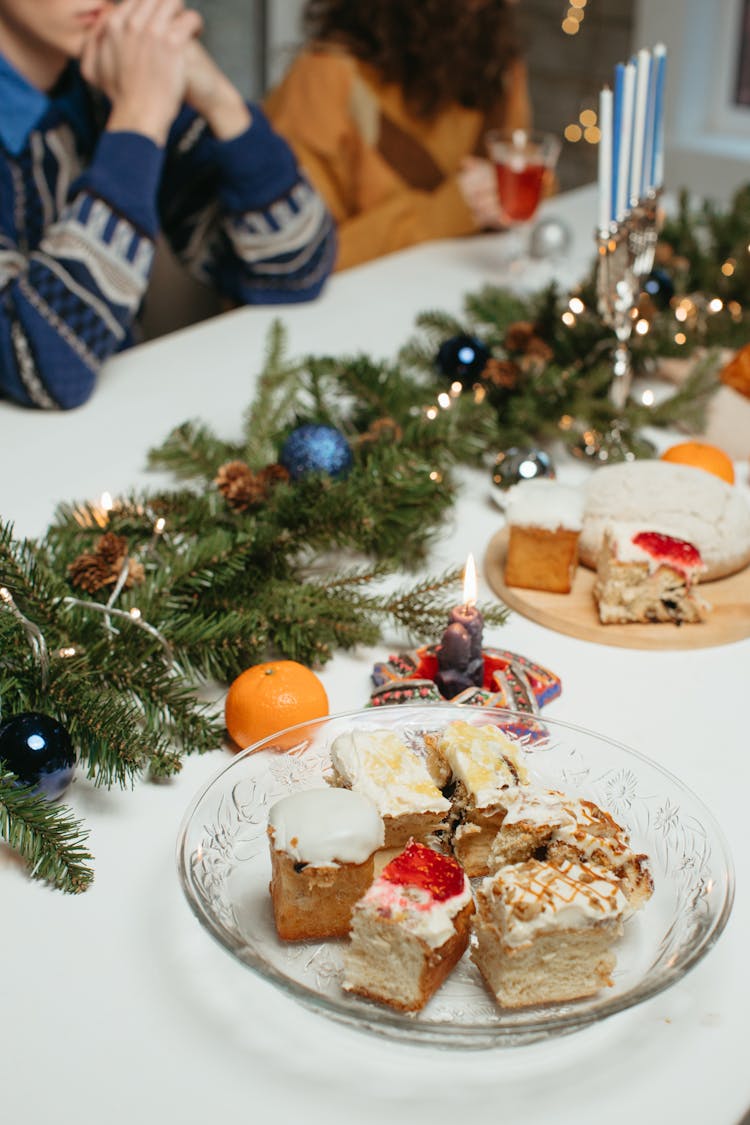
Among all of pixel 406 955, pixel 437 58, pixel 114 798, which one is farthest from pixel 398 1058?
pixel 437 58

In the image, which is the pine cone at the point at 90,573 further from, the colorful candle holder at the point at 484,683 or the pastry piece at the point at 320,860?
the pastry piece at the point at 320,860

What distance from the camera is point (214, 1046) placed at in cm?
62

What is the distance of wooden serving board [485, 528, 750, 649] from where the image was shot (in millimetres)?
982

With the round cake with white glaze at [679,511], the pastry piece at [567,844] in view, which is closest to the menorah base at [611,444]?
the round cake with white glaze at [679,511]

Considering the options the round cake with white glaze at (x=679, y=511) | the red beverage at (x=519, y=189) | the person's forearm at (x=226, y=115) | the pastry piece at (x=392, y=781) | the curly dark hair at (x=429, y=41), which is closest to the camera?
the pastry piece at (x=392, y=781)

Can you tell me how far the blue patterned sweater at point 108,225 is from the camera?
142 cm

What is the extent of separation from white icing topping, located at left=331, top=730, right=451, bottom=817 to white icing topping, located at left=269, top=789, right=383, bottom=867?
1.0 inches

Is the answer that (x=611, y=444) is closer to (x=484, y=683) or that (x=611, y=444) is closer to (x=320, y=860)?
(x=484, y=683)

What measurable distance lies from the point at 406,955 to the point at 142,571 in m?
0.45

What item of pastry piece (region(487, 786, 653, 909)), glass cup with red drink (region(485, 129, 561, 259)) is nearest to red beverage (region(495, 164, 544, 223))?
glass cup with red drink (region(485, 129, 561, 259))

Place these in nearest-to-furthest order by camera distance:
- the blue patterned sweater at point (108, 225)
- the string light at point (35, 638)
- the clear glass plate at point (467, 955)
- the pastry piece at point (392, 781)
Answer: the clear glass plate at point (467, 955), the pastry piece at point (392, 781), the string light at point (35, 638), the blue patterned sweater at point (108, 225)

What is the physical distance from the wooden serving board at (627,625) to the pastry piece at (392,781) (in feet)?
1.01

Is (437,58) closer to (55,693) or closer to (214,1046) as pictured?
(55,693)

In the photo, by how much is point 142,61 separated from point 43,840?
1255mm
